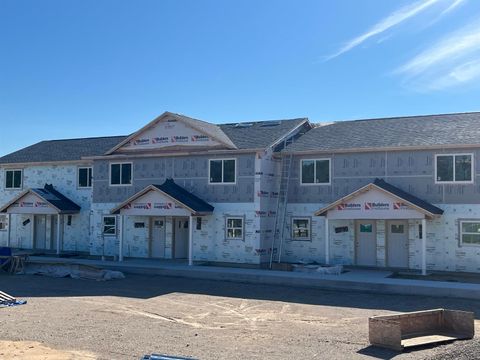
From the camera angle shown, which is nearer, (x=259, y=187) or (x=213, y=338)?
(x=213, y=338)

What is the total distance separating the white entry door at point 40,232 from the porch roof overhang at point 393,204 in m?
17.0

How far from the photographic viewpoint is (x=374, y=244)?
23.6 meters

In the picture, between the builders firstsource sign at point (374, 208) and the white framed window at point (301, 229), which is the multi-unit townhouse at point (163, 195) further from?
the builders firstsource sign at point (374, 208)

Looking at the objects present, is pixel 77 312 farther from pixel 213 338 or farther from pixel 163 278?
pixel 163 278

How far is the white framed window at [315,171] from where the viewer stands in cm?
2458

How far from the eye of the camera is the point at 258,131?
2756cm

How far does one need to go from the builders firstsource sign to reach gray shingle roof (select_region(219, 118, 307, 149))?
4.50 metres

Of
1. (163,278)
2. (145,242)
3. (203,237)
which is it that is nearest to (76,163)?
(145,242)

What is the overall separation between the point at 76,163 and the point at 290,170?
12943 millimetres

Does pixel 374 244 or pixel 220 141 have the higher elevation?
pixel 220 141

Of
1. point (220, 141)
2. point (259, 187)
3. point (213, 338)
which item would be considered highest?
point (220, 141)

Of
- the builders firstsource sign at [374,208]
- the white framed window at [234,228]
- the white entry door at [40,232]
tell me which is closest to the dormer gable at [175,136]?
the white framed window at [234,228]

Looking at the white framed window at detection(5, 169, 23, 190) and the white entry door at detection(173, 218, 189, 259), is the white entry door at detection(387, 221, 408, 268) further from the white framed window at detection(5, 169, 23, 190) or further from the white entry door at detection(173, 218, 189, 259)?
the white framed window at detection(5, 169, 23, 190)

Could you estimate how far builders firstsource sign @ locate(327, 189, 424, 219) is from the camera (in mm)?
21516
